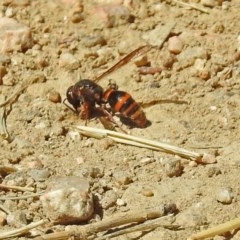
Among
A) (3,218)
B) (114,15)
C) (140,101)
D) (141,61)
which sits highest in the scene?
(114,15)

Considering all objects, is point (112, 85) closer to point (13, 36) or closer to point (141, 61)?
point (141, 61)

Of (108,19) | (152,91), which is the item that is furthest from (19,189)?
(108,19)

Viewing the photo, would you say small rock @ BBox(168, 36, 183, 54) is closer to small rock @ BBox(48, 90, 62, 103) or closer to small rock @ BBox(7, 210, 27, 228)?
small rock @ BBox(48, 90, 62, 103)

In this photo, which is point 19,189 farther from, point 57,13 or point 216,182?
point 57,13

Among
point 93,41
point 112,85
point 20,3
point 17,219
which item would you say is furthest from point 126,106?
point 20,3

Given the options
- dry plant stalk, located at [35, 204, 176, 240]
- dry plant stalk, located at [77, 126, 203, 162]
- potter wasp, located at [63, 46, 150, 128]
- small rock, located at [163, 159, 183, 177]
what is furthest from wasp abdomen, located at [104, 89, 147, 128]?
dry plant stalk, located at [35, 204, 176, 240]

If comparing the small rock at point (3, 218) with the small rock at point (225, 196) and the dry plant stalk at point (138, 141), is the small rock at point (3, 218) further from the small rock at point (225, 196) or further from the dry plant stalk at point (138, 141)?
the small rock at point (225, 196)

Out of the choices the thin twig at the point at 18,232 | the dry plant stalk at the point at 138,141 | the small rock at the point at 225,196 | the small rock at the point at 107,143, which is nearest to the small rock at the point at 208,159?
the dry plant stalk at the point at 138,141
